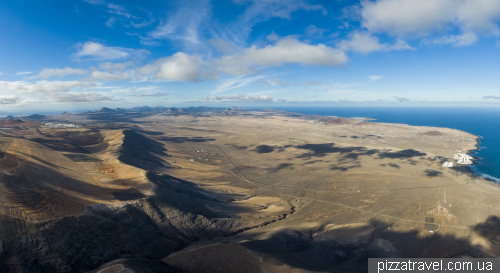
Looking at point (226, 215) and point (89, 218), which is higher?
point (89, 218)

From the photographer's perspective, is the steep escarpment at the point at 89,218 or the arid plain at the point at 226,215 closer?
the steep escarpment at the point at 89,218

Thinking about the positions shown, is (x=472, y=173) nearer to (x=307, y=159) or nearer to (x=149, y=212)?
(x=307, y=159)

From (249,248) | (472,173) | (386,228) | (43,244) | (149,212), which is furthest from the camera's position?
(472,173)

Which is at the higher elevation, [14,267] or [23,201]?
[23,201]

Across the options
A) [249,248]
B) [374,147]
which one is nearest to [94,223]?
[249,248]

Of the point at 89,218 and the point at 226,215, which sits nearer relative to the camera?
the point at 89,218

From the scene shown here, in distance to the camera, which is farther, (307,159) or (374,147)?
(374,147)

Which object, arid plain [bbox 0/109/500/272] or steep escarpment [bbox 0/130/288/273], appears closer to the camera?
steep escarpment [bbox 0/130/288/273]

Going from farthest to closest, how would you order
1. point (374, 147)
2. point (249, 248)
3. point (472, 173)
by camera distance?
point (374, 147), point (472, 173), point (249, 248)
